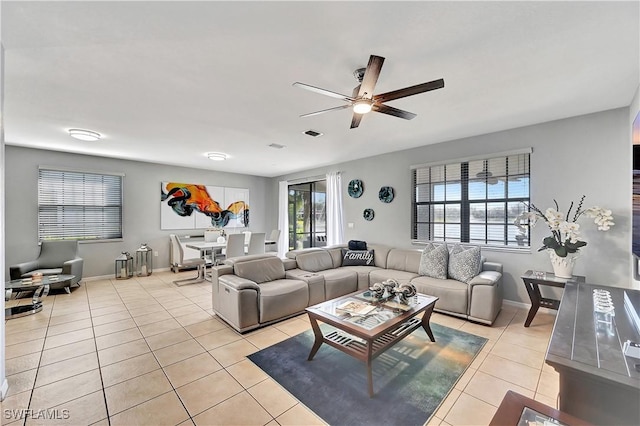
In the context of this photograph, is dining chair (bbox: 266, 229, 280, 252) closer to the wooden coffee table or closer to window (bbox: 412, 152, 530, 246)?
window (bbox: 412, 152, 530, 246)

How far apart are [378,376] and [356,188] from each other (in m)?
4.10

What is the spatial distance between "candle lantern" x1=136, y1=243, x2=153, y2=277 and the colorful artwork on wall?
0.65 meters

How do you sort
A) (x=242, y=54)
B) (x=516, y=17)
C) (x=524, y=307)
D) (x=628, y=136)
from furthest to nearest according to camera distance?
(x=524, y=307) < (x=628, y=136) < (x=242, y=54) < (x=516, y=17)

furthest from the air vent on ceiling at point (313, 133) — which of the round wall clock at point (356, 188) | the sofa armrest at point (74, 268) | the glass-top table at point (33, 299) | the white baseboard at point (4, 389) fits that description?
the sofa armrest at point (74, 268)

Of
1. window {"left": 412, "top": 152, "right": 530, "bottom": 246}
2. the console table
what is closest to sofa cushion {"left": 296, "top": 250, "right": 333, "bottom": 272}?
window {"left": 412, "top": 152, "right": 530, "bottom": 246}

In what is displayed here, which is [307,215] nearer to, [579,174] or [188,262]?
[188,262]

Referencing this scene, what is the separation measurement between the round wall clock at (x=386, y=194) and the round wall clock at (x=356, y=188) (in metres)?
0.50

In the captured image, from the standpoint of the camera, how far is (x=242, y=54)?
6.63 ft

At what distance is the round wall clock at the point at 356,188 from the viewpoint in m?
5.80

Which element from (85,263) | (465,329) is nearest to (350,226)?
(465,329)

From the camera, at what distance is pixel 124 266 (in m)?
5.73

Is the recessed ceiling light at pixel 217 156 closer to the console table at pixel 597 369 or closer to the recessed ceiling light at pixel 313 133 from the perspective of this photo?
the recessed ceiling light at pixel 313 133

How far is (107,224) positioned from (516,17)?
723 centimetres

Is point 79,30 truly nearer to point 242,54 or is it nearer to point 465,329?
point 242,54
